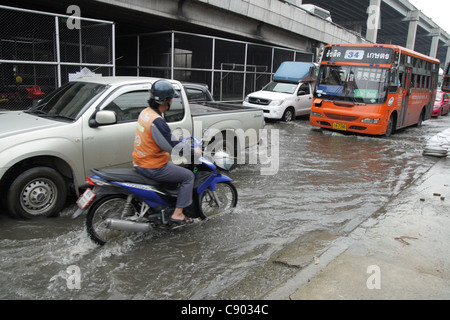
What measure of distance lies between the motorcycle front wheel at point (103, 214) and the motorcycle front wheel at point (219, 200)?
1082mm

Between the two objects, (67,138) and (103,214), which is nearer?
(103,214)

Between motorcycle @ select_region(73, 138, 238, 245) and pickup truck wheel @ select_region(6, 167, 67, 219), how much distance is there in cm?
77

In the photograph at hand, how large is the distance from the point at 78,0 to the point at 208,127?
950 centimetres

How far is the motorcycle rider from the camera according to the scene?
3893 millimetres

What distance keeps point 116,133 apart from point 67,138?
697mm

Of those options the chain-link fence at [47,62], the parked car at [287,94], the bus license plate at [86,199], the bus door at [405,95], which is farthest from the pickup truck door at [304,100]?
the bus license plate at [86,199]

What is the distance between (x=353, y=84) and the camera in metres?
12.6

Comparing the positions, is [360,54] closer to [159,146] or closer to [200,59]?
[200,59]

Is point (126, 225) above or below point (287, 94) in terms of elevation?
below

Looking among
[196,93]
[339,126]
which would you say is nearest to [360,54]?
[339,126]

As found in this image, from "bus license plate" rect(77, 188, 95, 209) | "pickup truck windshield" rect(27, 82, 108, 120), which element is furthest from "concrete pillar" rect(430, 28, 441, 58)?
"bus license plate" rect(77, 188, 95, 209)

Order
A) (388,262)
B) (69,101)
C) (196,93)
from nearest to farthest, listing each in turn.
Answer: (388,262), (69,101), (196,93)

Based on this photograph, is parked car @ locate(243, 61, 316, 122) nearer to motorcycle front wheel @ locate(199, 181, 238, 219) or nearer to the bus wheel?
the bus wheel
